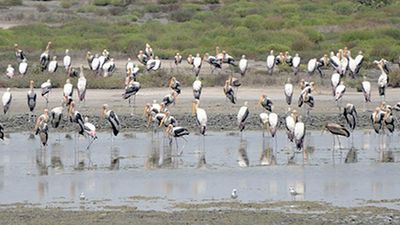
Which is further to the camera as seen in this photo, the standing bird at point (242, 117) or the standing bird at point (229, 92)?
the standing bird at point (229, 92)

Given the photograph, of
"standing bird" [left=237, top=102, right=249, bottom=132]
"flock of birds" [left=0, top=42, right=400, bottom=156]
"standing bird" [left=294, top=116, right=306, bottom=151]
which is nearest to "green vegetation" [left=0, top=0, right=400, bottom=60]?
"flock of birds" [left=0, top=42, right=400, bottom=156]

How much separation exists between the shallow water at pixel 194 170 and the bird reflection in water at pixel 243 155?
0.02 m

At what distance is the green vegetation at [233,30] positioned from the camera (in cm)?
3828

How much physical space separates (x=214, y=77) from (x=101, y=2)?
31631 mm

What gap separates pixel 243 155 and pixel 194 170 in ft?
5.97

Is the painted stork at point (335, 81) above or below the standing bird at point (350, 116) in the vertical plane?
above

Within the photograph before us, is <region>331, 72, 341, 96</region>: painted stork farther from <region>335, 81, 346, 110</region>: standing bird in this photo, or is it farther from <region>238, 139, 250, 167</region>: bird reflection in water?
<region>238, 139, 250, 167</region>: bird reflection in water

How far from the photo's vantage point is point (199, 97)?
27.2m

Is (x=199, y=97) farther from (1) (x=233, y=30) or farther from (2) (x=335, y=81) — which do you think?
(1) (x=233, y=30)

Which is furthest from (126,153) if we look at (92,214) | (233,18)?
(233,18)

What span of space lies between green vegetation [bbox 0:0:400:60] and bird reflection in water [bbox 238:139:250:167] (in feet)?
45.6

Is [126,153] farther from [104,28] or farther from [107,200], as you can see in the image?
[104,28]

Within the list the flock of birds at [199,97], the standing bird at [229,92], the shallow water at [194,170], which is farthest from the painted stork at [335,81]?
the shallow water at [194,170]

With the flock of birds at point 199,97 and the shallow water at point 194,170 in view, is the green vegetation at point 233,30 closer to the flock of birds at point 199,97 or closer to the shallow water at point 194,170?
the flock of birds at point 199,97
